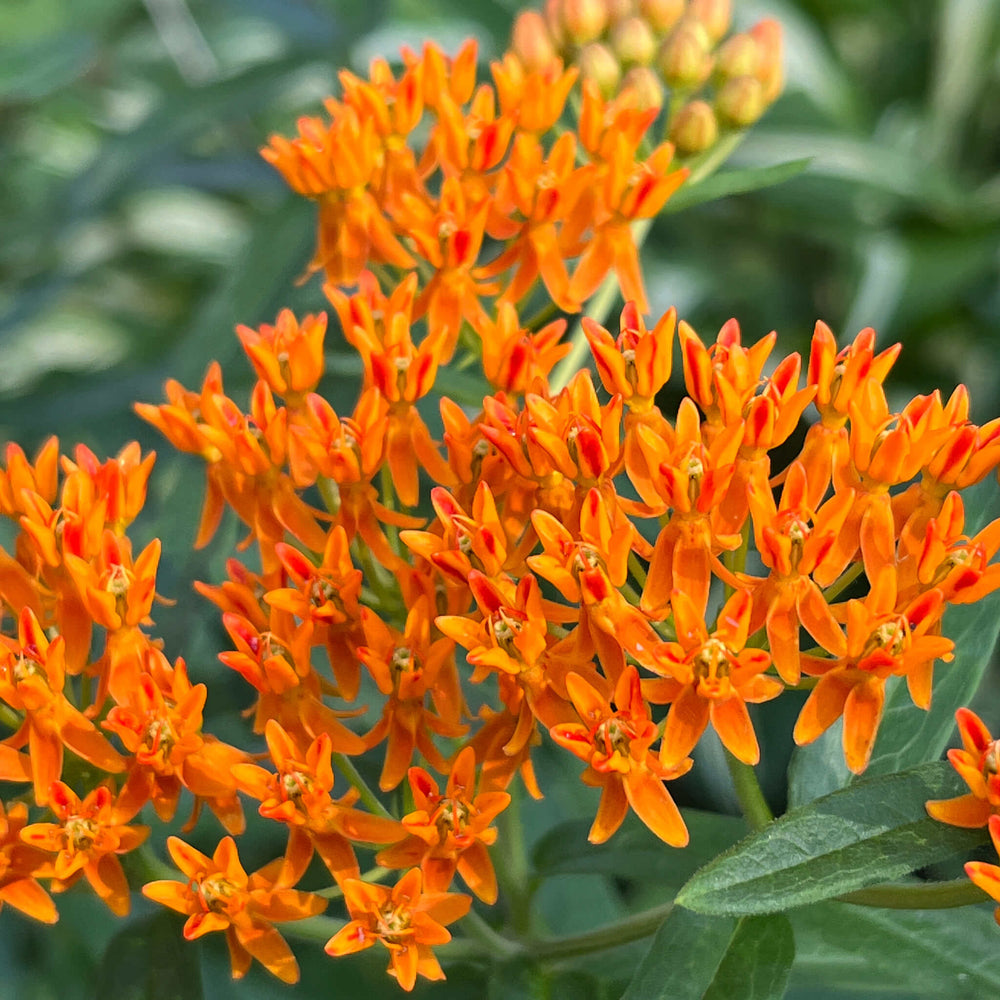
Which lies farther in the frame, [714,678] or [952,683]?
[952,683]

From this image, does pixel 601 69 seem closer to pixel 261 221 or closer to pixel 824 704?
pixel 261 221

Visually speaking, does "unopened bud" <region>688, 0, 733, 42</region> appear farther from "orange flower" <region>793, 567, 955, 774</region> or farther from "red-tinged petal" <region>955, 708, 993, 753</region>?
"red-tinged petal" <region>955, 708, 993, 753</region>

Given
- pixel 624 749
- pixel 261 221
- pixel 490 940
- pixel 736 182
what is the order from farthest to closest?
pixel 261 221 → pixel 736 182 → pixel 490 940 → pixel 624 749

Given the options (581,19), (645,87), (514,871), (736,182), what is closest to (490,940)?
(514,871)

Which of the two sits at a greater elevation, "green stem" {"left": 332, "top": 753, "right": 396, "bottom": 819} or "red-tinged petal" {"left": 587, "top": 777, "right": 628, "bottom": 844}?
"green stem" {"left": 332, "top": 753, "right": 396, "bottom": 819}

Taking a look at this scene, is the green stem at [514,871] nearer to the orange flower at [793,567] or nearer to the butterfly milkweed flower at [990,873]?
the orange flower at [793,567]

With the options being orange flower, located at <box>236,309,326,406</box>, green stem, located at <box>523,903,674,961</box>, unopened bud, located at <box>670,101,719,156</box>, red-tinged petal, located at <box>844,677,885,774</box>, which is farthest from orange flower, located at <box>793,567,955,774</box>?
unopened bud, located at <box>670,101,719,156</box>

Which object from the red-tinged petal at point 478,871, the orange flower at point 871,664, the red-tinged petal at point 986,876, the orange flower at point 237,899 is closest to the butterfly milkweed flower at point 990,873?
the red-tinged petal at point 986,876
